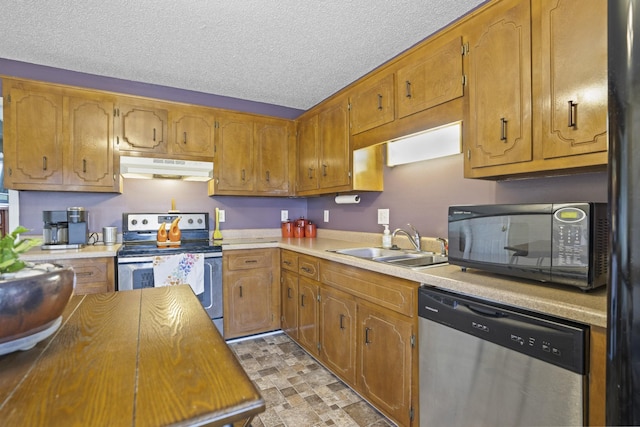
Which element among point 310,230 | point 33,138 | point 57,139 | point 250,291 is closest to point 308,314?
point 250,291

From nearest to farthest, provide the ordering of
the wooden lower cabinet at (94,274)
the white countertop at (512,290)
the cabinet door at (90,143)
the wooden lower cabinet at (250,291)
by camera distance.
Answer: the white countertop at (512,290), the wooden lower cabinet at (94,274), the cabinet door at (90,143), the wooden lower cabinet at (250,291)

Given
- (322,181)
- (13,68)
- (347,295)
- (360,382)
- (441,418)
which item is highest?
(13,68)

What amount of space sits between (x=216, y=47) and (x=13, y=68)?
175cm

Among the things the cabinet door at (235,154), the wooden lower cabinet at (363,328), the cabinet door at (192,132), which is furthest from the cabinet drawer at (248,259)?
the cabinet door at (192,132)

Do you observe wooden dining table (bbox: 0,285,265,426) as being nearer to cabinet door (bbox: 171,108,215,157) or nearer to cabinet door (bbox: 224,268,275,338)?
cabinet door (bbox: 224,268,275,338)

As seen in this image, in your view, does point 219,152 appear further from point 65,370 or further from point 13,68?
point 65,370

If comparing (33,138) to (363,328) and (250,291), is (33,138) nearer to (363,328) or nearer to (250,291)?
(250,291)

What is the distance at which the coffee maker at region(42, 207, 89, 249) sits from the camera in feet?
8.28

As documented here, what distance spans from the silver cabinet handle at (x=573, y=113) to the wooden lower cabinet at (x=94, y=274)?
2.91 m

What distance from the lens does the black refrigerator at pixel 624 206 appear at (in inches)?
22.6

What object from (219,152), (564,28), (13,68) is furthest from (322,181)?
(13,68)

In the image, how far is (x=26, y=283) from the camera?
0.65 metres

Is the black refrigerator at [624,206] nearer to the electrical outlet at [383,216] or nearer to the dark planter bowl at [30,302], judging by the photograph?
the dark planter bowl at [30,302]

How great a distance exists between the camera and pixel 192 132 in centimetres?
304
